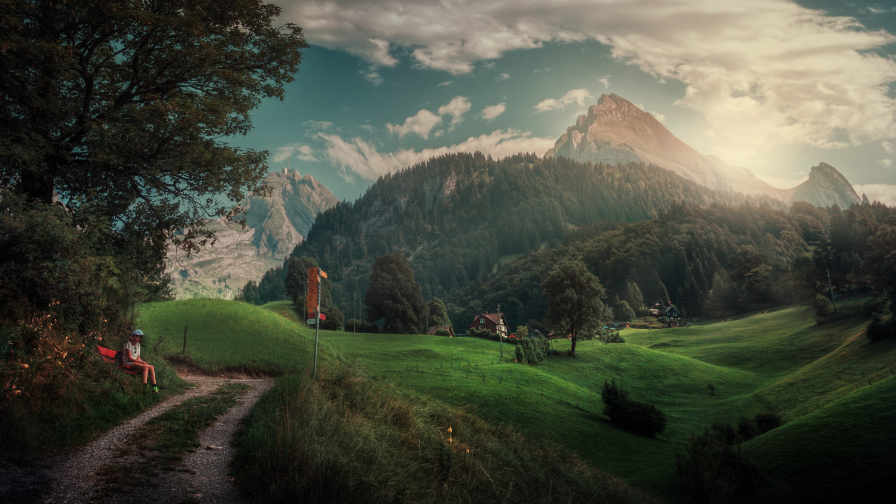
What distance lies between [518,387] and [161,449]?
32.2 m

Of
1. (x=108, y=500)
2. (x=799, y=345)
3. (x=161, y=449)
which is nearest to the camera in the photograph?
(x=108, y=500)

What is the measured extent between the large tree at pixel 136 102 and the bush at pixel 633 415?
103ft

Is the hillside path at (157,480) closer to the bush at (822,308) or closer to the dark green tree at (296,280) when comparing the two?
the dark green tree at (296,280)

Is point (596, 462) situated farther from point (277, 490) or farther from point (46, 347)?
point (46, 347)

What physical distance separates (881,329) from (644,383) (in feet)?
77.6

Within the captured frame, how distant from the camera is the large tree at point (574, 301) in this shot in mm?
58094

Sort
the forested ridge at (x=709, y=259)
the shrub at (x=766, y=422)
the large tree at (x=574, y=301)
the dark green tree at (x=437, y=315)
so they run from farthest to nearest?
the forested ridge at (x=709, y=259) → the dark green tree at (x=437, y=315) → the large tree at (x=574, y=301) → the shrub at (x=766, y=422)

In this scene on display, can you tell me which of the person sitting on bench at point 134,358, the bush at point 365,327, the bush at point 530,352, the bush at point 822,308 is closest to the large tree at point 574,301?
the bush at point 530,352

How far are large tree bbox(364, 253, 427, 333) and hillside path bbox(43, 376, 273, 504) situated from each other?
64.9 meters

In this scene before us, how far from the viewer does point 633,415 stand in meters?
32.9

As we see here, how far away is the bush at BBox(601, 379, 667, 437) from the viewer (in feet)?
107

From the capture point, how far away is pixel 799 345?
61125mm

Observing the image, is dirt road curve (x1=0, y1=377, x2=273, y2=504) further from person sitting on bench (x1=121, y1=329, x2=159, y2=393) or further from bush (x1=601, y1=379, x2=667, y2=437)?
bush (x1=601, y1=379, x2=667, y2=437)

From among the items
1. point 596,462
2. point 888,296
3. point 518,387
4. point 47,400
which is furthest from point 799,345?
point 47,400
